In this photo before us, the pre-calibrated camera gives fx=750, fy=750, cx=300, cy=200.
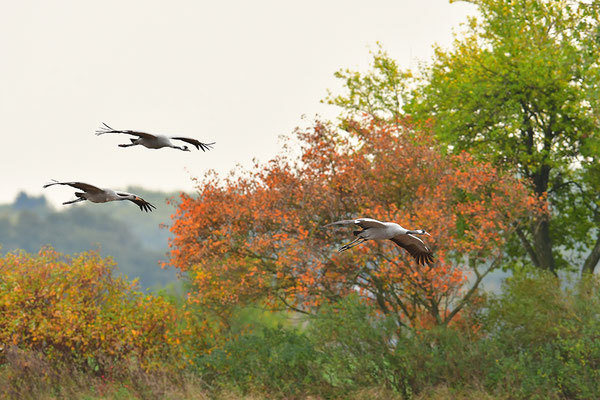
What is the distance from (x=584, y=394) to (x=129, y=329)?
954 cm

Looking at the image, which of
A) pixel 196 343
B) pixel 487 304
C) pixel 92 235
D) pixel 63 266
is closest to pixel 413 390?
pixel 487 304

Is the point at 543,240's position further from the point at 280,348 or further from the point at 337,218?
the point at 280,348

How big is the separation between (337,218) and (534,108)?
335 inches

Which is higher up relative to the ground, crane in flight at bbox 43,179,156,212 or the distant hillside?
the distant hillside

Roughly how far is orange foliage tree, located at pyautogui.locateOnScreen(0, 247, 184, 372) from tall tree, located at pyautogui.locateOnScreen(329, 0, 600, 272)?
935 centimetres

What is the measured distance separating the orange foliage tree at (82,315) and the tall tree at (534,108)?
9.35m

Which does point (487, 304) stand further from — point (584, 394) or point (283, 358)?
point (283, 358)

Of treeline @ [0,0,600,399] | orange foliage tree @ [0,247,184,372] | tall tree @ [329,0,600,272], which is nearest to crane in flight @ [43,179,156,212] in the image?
treeline @ [0,0,600,399]

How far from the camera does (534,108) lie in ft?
71.6

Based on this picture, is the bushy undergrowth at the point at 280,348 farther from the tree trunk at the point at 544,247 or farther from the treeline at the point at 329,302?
the tree trunk at the point at 544,247

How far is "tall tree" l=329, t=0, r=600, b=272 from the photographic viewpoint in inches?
811

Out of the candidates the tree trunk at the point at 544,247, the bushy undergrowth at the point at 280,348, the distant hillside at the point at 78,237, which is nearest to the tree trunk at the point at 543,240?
the tree trunk at the point at 544,247

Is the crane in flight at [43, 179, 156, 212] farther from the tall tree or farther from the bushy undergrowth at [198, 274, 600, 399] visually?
the tall tree

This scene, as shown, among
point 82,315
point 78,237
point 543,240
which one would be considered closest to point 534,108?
point 543,240
